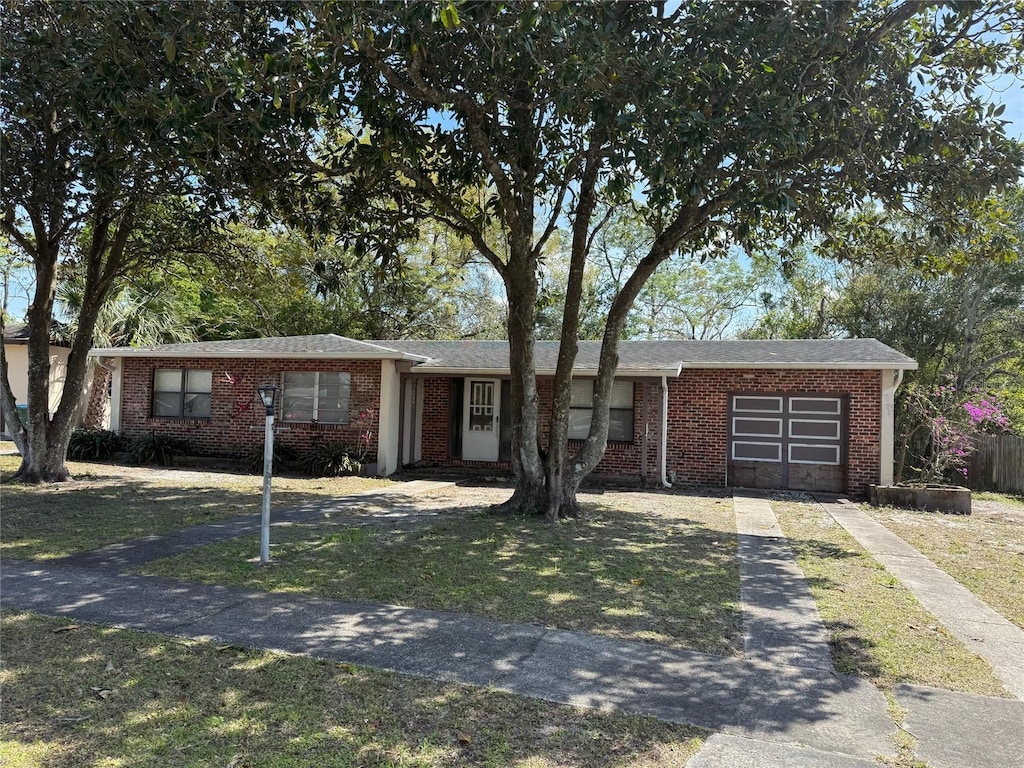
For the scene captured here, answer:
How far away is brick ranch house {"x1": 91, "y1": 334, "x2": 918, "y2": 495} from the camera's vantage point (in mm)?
14070

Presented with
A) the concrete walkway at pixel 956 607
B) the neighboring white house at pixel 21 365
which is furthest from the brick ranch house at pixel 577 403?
the neighboring white house at pixel 21 365

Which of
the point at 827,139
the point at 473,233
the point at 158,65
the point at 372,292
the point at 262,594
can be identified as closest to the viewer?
the point at 262,594

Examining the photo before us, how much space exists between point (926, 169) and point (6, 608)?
971 cm

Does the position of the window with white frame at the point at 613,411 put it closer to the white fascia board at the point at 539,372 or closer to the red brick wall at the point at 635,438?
the red brick wall at the point at 635,438

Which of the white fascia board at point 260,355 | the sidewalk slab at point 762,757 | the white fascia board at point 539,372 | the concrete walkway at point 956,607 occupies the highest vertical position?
the white fascia board at point 260,355

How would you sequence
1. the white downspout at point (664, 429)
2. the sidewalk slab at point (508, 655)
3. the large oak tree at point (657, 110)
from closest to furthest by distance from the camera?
the sidewalk slab at point (508, 655) < the large oak tree at point (657, 110) < the white downspout at point (664, 429)

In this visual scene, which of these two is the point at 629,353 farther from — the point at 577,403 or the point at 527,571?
the point at 527,571

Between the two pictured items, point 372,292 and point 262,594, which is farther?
point 372,292

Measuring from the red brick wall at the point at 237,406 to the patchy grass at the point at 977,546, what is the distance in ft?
32.7

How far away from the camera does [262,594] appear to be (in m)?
5.53

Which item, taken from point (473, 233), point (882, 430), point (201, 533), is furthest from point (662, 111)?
point (882, 430)

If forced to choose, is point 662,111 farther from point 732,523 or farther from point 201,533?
point 201,533

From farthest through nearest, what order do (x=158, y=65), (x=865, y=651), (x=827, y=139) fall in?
1. (x=827, y=139)
2. (x=158, y=65)
3. (x=865, y=651)

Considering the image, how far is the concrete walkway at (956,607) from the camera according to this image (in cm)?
459
